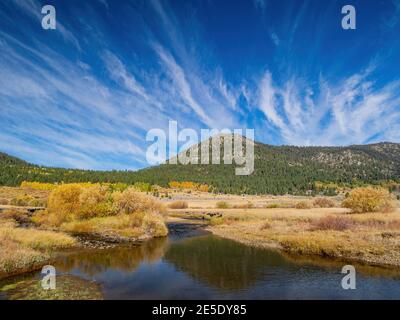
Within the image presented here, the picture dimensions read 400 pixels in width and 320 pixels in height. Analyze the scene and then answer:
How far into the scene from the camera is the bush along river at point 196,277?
2145 cm

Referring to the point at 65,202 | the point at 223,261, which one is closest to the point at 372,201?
the point at 223,261

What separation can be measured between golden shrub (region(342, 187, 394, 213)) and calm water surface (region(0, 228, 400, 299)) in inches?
1412

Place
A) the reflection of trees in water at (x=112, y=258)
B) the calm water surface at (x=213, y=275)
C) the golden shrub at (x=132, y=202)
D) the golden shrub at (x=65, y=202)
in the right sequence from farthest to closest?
1. the golden shrub at (x=132, y=202)
2. the golden shrub at (x=65, y=202)
3. the reflection of trees in water at (x=112, y=258)
4. the calm water surface at (x=213, y=275)

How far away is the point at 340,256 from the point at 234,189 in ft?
488

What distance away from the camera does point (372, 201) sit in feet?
203

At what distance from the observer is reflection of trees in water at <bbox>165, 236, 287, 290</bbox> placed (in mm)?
25656

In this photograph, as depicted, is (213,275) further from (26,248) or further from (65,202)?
(65,202)

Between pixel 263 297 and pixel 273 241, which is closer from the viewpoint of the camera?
pixel 263 297

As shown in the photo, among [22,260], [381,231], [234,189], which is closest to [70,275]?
[22,260]

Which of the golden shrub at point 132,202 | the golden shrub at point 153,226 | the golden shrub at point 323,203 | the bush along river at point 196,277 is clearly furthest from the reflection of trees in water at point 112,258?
the golden shrub at point 323,203

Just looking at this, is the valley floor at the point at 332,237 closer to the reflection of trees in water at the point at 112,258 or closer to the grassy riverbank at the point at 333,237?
the grassy riverbank at the point at 333,237
